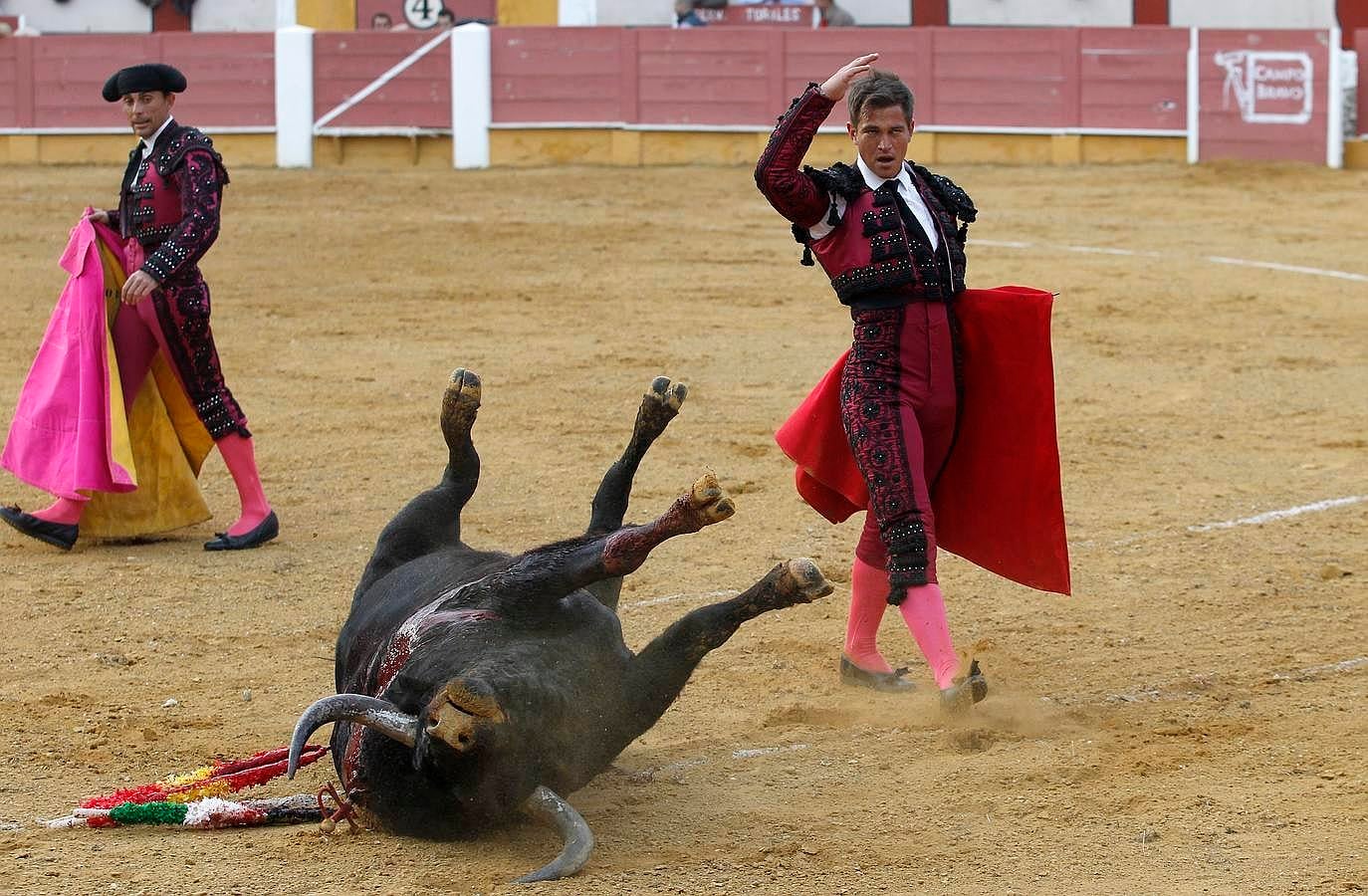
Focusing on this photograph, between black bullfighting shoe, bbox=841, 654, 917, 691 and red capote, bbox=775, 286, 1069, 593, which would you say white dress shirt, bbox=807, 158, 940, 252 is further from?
black bullfighting shoe, bbox=841, 654, 917, 691

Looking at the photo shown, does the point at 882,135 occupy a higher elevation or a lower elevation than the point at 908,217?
higher

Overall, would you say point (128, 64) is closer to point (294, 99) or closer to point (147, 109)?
point (294, 99)

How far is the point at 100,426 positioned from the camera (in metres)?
6.00

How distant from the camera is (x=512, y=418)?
25.6 feet

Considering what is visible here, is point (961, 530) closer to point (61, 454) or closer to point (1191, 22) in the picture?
point (61, 454)

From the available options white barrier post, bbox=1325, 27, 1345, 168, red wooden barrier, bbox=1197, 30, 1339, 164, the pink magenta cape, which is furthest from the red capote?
red wooden barrier, bbox=1197, 30, 1339, 164

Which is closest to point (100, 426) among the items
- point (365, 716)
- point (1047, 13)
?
point (365, 716)

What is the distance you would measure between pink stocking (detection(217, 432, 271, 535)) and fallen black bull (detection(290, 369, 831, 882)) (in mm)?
2211

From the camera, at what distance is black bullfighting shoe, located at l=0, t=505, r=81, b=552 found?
596cm

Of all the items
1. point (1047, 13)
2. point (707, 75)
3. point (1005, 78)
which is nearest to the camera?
point (1005, 78)

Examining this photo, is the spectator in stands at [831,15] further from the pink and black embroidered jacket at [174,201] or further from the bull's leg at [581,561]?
the bull's leg at [581,561]

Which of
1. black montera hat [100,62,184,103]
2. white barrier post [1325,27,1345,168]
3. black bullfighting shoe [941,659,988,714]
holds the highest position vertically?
white barrier post [1325,27,1345,168]

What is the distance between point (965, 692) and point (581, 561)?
101 centimetres

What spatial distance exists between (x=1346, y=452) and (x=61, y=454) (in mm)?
4420
